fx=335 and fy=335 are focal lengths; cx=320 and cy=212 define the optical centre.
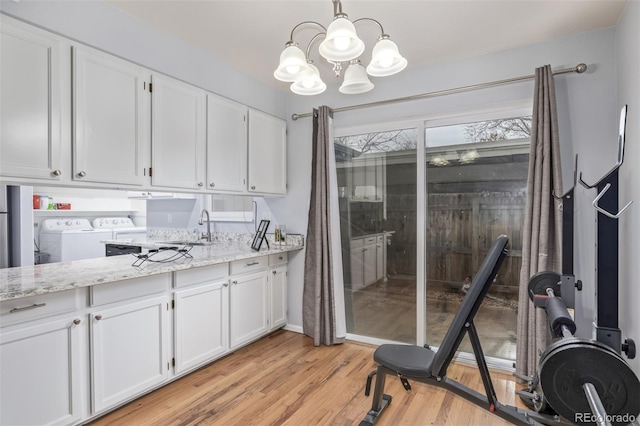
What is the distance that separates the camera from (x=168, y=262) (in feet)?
8.21

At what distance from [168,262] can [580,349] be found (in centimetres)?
244

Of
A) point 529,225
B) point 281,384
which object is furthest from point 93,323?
point 529,225

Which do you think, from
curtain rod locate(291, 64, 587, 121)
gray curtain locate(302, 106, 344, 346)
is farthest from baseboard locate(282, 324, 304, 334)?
curtain rod locate(291, 64, 587, 121)

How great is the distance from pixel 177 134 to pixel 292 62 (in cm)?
128

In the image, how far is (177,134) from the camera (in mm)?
2617

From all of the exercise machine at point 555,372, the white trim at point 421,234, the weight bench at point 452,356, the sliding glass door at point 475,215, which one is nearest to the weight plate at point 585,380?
the exercise machine at point 555,372

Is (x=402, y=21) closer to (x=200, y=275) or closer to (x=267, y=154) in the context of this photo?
(x=267, y=154)

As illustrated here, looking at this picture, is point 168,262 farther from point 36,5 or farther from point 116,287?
point 36,5

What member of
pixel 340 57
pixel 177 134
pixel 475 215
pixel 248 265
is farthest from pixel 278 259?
pixel 340 57

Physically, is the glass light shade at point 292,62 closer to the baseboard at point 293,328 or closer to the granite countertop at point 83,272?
the granite countertop at point 83,272

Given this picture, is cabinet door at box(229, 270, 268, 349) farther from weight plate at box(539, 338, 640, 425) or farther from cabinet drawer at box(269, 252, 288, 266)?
weight plate at box(539, 338, 640, 425)

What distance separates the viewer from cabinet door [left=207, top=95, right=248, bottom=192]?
9.59 ft

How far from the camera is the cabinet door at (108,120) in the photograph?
79.9 inches

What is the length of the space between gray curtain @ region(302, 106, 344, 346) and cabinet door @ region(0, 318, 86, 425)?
1943mm
